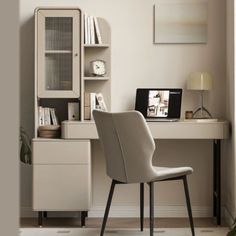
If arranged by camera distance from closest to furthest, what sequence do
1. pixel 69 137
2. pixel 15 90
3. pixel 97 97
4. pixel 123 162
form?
pixel 15 90 → pixel 123 162 → pixel 69 137 → pixel 97 97

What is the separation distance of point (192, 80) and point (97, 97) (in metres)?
0.75

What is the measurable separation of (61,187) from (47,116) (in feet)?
1.94

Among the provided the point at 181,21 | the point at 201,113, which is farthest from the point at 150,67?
the point at 201,113

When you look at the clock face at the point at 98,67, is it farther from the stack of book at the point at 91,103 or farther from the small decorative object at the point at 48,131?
the small decorative object at the point at 48,131

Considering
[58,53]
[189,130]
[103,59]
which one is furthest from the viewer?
[103,59]

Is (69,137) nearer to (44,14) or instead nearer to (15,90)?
(44,14)

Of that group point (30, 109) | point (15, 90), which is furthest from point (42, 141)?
point (15, 90)

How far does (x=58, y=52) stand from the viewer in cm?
378

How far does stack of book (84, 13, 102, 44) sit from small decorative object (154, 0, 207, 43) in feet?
1.65

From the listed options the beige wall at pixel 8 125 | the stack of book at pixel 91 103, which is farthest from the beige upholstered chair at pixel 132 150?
the beige wall at pixel 8 125

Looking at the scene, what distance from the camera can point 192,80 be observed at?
150 inches

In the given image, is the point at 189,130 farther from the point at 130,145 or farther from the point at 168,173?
the point at 130,145

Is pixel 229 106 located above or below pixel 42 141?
above

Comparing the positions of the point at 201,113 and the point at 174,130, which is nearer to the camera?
the point at 174,130
